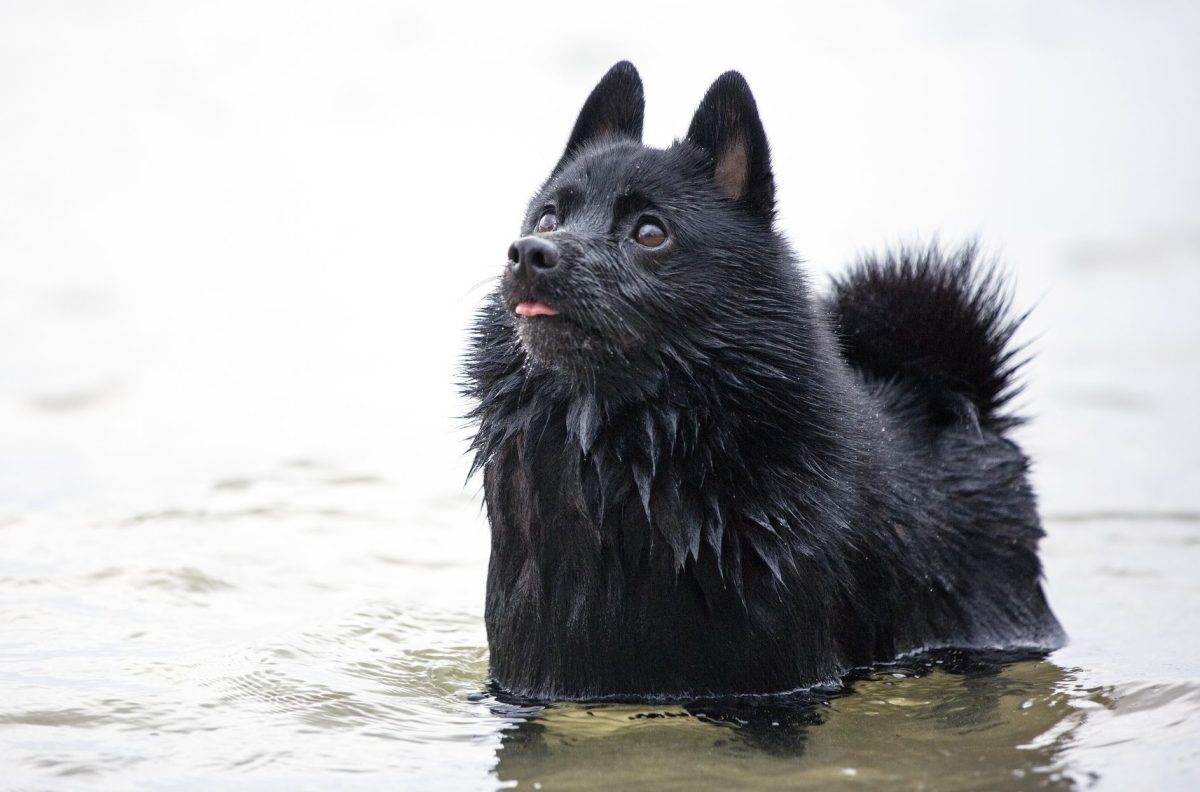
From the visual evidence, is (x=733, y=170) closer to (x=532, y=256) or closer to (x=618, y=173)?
(x=618, y=173)

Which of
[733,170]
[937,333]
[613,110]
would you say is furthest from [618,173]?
[937,333]

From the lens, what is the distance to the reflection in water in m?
5.31

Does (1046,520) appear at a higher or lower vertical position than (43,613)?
higher

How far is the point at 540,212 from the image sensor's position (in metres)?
6.32

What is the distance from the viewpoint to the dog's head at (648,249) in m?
5.72

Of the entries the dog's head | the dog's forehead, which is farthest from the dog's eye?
the dog's forehead

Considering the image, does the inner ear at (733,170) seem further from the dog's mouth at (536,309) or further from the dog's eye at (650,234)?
the dog's mouth at (536,309)

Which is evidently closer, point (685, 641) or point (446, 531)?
point (685, 641)

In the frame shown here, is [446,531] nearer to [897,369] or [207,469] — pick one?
[207,469]

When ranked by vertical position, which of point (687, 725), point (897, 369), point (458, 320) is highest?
point (458, 320)

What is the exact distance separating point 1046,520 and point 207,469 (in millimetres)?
5600

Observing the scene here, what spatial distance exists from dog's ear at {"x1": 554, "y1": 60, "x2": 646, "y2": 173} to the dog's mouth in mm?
1232

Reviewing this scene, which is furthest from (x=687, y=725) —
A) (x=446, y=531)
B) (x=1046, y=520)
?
(x=1046, y=520)

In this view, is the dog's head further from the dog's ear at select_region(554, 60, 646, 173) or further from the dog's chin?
the dog's ear at select_region(554, 60, 646, 173)
